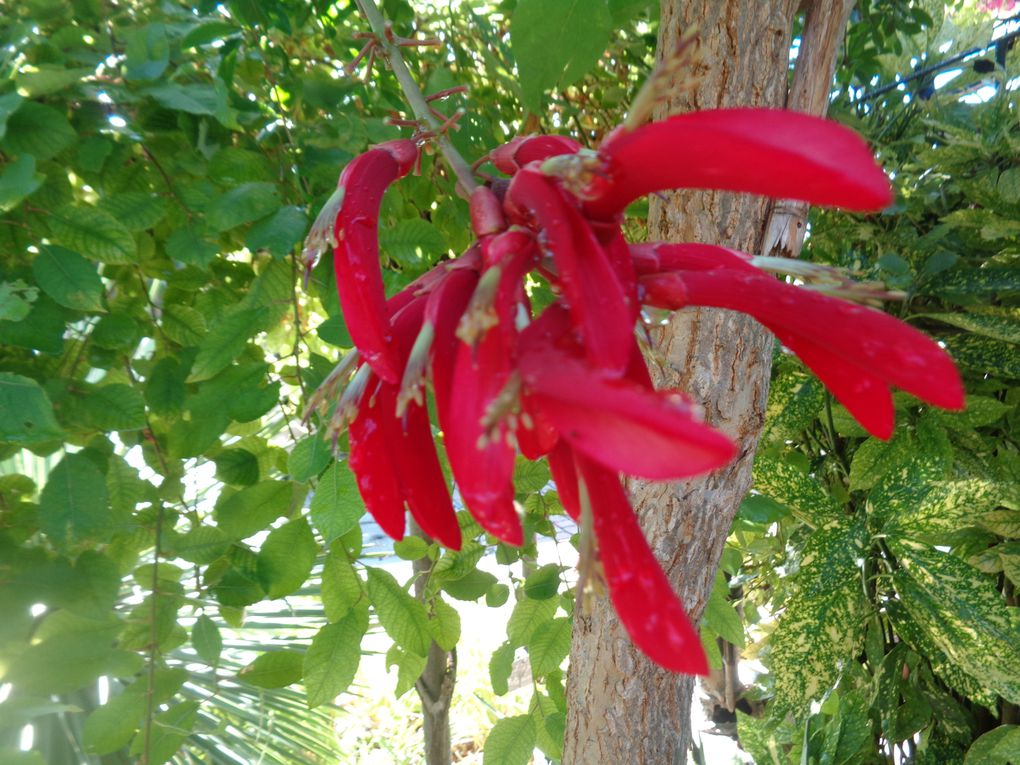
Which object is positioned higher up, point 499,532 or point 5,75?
point 5,75

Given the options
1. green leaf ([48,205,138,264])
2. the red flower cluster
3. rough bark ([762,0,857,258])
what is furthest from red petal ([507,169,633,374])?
green leaf ([48,205,138,264])

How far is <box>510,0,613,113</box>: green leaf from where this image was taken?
1.24ft

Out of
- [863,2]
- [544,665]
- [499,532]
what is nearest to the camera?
[499,532]

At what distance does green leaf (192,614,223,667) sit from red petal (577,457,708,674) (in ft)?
1.71

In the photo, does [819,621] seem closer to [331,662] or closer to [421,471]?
[331,662]

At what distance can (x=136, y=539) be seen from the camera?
0.72 metres

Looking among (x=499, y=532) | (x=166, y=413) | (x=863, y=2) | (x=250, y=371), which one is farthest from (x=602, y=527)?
(x=863, y=2)

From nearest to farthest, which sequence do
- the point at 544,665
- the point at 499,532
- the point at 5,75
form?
the point at 499,532 < the point at 5,75 < the point at 544,665

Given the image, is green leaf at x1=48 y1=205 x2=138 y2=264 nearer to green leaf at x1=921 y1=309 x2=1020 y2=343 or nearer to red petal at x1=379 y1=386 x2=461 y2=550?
red petal at x1=379 y1=386 x2=461 y2=550

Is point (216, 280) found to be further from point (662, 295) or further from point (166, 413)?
point (662, 295)

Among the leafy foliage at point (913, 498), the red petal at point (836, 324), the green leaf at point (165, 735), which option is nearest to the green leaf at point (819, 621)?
the leafy foliage at point (913, 498)

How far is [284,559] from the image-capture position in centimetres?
60

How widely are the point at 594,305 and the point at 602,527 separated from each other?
0.05m

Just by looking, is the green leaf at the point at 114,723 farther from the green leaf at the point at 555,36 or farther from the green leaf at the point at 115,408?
the green leaf at the point at 555,36
